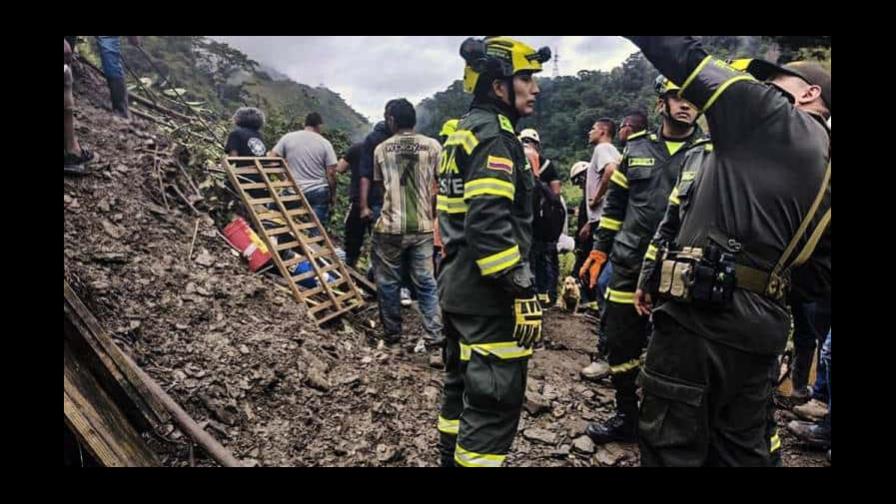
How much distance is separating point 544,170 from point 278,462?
364cm

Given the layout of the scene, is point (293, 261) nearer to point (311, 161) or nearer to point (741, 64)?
point (311, 161)

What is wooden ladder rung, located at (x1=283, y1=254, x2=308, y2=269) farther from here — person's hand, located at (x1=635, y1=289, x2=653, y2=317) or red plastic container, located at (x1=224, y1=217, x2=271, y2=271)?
person's hand, located at (x1=635, y1=289, x2=653, y2=317)

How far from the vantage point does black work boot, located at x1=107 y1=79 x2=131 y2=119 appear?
6316 millimetres

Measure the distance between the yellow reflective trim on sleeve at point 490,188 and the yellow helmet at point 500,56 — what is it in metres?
0.55

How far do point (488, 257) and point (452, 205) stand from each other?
0.38 meters

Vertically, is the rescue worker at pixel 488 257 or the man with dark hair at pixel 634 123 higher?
the man with dark hair at pixel 634 123

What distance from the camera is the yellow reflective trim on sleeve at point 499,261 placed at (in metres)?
2.25

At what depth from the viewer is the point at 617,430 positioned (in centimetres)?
323

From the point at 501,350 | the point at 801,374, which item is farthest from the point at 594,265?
Result: the point at 801,374

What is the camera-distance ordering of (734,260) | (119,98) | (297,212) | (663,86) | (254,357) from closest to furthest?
(734,260) → (663,86) → (254,357) → (297,212) → (119,98)

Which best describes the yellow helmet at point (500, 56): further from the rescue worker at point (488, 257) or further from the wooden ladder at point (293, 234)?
the wooden ladder at point (293, 234)

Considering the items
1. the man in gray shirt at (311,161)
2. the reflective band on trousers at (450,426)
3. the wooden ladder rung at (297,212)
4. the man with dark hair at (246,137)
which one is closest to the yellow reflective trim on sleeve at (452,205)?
the reflective band on trousers at (450,426)
